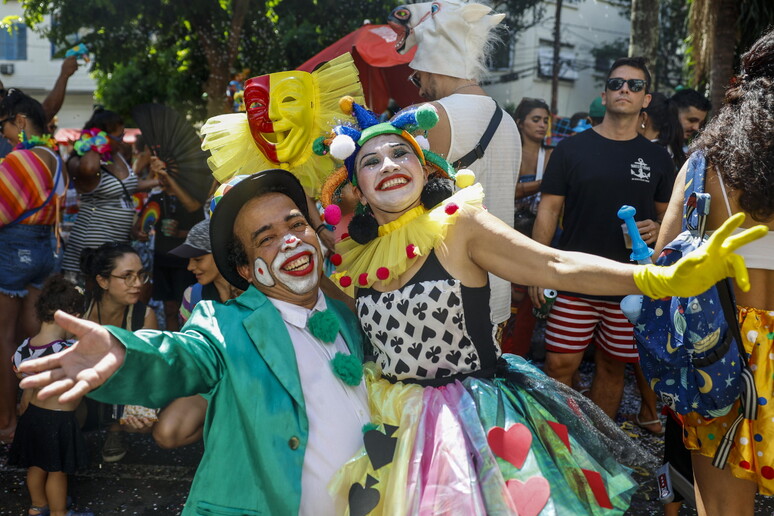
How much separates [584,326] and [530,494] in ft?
6.40

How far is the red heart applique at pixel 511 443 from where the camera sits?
2002mm

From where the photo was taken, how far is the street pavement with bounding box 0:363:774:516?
3469 millimetres

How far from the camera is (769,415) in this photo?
2.20 metres

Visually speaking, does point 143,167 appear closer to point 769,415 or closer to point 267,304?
point 267,304

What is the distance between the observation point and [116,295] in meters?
3.98

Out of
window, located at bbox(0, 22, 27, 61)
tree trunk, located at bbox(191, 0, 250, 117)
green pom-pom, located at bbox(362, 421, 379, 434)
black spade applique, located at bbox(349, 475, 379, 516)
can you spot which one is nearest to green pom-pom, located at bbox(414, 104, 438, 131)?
green pom-pom, located at bbox(362, 421, 379, 434)

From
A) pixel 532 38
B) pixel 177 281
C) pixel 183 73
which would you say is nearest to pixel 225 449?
pixel 177 281

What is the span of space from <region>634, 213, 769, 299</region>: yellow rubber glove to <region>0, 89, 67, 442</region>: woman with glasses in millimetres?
3785

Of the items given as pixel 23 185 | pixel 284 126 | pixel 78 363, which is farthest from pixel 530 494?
pixel 23 185

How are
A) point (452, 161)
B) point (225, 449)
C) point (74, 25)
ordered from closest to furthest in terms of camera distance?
1. point (225, 449)
2. point (452, 161)
3. point (74, 25)

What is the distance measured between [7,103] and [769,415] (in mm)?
4840

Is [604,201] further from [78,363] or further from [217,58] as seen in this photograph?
[217,58]

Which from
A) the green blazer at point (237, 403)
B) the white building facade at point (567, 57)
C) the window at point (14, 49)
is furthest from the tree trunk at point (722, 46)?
the window at point (14, 49)

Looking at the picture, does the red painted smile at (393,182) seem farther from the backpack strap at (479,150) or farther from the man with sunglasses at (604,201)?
the man with sunglasses at (604,201)
